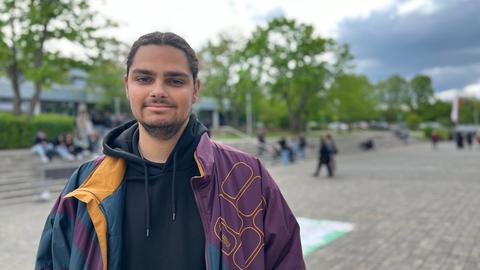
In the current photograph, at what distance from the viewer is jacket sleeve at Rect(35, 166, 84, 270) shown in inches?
68.6

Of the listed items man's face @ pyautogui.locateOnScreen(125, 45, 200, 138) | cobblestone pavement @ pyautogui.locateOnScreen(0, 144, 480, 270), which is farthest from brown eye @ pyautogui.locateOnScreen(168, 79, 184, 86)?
cobblestone pavement @ pyautogui.locateOnScreen(0, 144, 480, 270)

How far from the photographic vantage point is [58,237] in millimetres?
1742

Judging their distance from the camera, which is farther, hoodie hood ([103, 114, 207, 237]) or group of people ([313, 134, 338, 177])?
group of people ([313, 134, 338, 177])

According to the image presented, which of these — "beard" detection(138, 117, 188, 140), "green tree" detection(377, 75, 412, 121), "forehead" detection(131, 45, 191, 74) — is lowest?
"beard" detection(138, 117, 188, 140)

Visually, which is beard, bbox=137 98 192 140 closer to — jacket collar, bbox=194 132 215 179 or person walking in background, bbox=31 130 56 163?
jacket collar, bbox=194 132 215 179

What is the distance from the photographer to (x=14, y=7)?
16.1 metres

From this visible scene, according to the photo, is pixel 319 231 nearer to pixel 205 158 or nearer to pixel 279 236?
pixel 279 236

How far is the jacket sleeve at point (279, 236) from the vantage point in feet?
5.91

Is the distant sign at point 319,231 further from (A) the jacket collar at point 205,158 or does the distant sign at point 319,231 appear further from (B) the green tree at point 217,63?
(B) the green tree at point 217,63

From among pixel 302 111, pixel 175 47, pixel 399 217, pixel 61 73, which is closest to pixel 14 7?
pixel 61 73

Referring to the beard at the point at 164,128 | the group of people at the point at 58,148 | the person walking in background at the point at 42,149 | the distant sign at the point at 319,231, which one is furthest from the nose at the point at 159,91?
the person walking in background at the point at 42,149

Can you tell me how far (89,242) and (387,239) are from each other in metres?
5.81

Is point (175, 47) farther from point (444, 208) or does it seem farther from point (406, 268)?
point (444, 208)

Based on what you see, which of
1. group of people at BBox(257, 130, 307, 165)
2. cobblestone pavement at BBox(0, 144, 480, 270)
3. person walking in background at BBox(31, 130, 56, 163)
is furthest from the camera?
group of people at BBox(257, 130, 307, 165)
